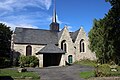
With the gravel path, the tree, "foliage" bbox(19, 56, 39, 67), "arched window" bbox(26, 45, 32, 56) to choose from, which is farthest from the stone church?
the gravel path

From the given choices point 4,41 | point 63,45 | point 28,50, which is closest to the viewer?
point 28,50

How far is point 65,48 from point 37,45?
7.58m

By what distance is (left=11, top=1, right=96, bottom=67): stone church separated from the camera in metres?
39.8

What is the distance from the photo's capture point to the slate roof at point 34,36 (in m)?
41.2

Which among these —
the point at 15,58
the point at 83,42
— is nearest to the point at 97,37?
the point at 83,42

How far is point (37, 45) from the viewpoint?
41.6 m

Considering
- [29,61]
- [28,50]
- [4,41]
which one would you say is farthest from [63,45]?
[4,41]

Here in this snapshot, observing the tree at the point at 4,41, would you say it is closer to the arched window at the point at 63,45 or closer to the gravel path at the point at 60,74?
the arched window at the point at 63,45

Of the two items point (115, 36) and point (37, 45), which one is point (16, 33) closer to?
point (37, 45)

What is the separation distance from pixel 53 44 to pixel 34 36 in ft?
17.0

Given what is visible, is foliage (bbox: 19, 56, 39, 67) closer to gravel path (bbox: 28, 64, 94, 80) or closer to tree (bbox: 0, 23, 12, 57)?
gravel path (bbox: 28, 64, 94, 80)

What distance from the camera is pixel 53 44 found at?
41.7 metres

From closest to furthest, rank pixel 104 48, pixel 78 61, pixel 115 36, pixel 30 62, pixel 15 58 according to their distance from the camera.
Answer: pixel 115 36
pixel 104 48
pixel 30 62
pixel 15 58
pixel 78 61

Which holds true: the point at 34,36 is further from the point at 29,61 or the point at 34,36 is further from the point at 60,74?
the point at 60,74
